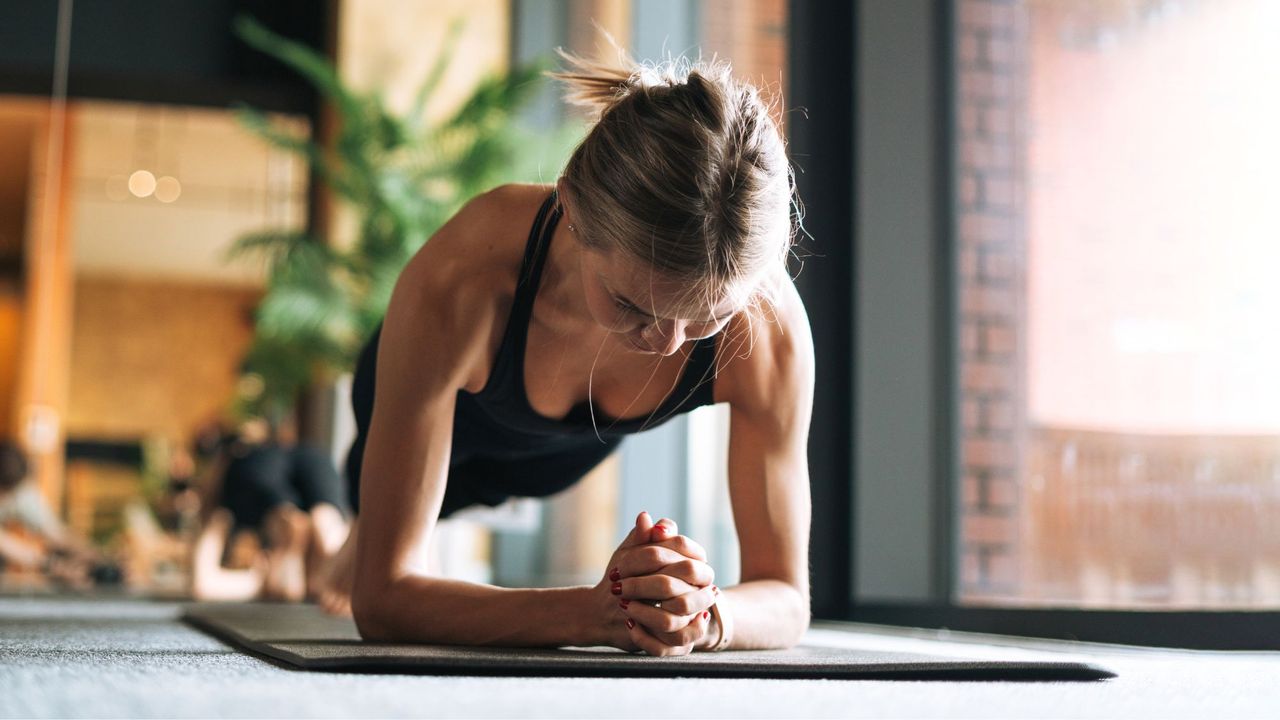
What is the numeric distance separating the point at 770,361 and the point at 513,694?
58 centimetres

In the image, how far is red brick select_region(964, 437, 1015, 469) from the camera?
253cm

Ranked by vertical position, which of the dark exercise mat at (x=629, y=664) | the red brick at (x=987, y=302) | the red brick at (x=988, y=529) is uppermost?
the red brick at (x=987, y=302)

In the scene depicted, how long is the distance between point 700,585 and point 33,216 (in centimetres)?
850

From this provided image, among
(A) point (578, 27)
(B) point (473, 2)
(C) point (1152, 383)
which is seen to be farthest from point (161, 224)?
(C) point (1152, 383)

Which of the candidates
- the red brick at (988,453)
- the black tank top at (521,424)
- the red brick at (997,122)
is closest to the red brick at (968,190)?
the red brick at (997,122)

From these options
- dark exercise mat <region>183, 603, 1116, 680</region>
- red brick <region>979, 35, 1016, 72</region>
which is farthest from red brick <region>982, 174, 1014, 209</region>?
dark exercise mat <region>183, 603, 1116, 680</region>

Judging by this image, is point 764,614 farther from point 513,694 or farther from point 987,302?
point 987,302

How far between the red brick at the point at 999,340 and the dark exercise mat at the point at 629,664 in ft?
4.28

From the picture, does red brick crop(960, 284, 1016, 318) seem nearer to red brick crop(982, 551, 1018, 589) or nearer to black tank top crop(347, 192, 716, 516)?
red brick crop(982, 551, 1018, 589)

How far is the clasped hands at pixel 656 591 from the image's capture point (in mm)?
1094

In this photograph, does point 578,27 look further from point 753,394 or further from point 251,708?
point 251,708

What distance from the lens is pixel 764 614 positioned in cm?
132

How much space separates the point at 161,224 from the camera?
898 cm

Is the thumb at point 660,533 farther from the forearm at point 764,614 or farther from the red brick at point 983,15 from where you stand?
the red brick at point 983,15
